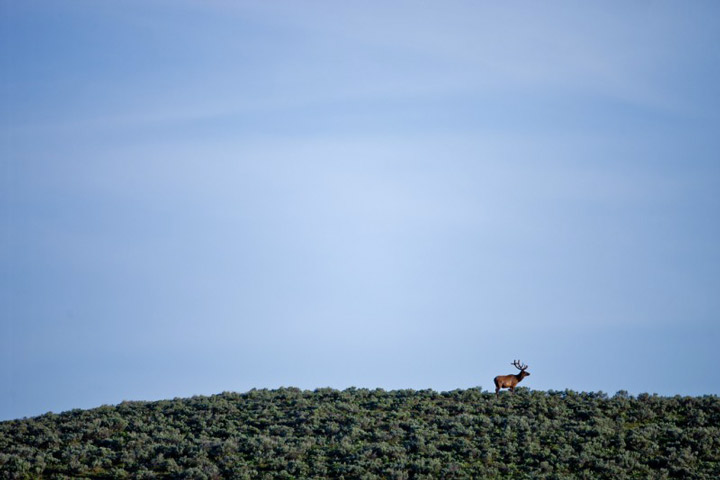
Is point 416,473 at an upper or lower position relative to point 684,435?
lower

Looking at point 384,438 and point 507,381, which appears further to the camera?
point 507,381

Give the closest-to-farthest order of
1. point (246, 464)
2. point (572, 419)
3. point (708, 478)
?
1. point (708, 478)
2. point (246, 464)
3. point (572, 419)

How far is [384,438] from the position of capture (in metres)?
28.9

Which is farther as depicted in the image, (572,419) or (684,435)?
(572,419)

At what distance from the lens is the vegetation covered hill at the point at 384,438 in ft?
85.6

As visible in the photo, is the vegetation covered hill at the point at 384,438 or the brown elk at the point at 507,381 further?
the brown elk at the point at 507,381

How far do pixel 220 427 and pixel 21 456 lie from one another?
7.95 m

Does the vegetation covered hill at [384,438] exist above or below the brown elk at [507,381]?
below

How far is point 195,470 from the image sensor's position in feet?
85.6

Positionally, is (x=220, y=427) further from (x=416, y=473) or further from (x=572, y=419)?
(x=572, y=419)

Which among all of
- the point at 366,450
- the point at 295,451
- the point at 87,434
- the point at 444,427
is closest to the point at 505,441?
the point at 444,427

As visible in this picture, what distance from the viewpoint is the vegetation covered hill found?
26.1 metres

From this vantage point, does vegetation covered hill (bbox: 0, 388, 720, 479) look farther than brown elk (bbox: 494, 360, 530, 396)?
No

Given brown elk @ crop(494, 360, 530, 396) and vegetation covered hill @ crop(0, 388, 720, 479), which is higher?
brown elk @ crop(494, 360, 530, 396)
